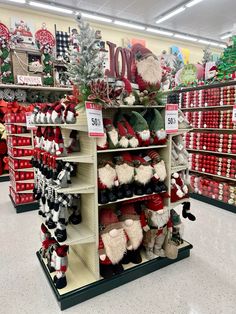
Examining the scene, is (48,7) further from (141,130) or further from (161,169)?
(161,169)

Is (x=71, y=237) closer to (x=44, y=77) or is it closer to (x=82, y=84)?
(x=82, y=84)

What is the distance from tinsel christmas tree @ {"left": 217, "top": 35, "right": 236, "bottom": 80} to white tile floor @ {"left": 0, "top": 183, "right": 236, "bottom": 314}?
244 cm

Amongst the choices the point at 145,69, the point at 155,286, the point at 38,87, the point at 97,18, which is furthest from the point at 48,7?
the point at 155,286

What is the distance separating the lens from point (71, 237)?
6.12ft

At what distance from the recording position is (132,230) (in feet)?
6.84

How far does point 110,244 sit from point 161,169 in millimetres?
806

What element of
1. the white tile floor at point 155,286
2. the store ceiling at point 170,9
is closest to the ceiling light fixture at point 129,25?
the store ceiling at point 170,9

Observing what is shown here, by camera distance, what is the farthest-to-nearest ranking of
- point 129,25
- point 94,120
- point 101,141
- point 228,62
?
point 129,25 < point 228,62 < point 101,141 < point 94,120

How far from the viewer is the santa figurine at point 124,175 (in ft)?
6.56

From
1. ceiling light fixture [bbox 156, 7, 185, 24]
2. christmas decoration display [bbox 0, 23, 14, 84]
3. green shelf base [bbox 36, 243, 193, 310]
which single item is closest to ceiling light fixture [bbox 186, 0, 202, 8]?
ceiling light fixture [bbox 156, 7, 185, 24]

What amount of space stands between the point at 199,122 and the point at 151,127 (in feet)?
7.80

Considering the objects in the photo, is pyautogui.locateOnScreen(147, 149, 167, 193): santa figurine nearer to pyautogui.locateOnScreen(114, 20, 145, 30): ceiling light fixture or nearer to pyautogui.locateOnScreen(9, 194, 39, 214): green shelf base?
pyautogui.locateOnScreen(9, 194, 39, 214): green shelf base

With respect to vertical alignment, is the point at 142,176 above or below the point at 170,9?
below

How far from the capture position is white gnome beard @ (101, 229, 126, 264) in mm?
1923
